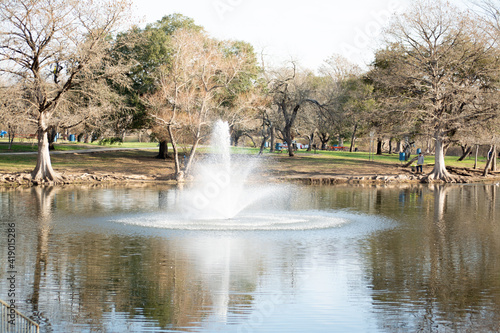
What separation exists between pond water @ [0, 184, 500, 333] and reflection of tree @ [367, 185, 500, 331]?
4cm

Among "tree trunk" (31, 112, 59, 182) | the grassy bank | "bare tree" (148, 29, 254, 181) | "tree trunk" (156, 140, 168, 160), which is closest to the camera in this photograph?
"tree trunk" (31, 112, 59, 182)

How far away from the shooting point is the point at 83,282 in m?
12.3

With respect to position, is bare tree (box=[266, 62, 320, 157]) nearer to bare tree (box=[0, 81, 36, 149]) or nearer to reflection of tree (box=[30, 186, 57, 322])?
bare tree (box=[0, 81, 36, 149])

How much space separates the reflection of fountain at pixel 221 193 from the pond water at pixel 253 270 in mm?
1046

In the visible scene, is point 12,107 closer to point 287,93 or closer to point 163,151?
point 163,151

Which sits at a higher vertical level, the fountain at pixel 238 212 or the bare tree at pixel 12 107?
the bare tree at pixel 12 107

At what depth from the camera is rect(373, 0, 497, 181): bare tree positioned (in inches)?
1813

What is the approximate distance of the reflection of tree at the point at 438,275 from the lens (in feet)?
33.4

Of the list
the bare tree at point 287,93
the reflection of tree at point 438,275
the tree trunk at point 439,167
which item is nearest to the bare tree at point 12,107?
the reflection of tree at point 438,275

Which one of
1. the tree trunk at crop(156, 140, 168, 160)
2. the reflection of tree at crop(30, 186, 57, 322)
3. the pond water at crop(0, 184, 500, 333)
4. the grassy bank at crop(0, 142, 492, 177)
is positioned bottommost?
the reflection of tree at crop(30, 186, 57, 322)

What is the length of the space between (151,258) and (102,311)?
4.60 metres

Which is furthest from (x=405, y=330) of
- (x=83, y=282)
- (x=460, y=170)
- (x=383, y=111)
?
(x=460, y=170)

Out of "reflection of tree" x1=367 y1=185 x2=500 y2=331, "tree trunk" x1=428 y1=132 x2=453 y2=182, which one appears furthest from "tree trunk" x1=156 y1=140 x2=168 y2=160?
"reflection of tree" x1=367 y1=185 x2=500 y2=331

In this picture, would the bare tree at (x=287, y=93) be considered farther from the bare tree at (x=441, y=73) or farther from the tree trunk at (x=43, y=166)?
the tree trunk at (x=43, y=166)
